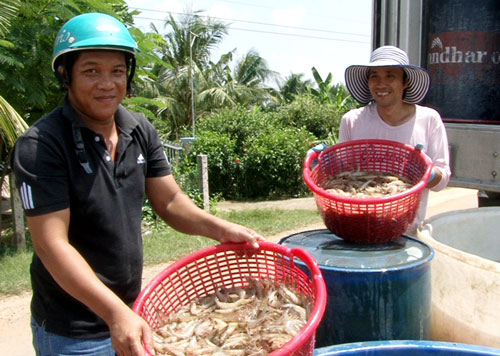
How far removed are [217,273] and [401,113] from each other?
152 cm

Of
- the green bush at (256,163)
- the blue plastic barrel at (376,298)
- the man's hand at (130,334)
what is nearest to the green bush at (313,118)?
the green bush at (256,163)

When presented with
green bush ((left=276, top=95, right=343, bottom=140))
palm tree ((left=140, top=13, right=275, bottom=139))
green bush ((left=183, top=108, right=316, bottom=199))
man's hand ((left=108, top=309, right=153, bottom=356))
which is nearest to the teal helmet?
man's hand ((left=108, top=309, right=153, bottom=356))

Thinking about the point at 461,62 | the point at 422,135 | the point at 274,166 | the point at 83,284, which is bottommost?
the point at 274,166

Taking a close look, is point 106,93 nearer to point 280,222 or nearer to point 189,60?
point 280,222

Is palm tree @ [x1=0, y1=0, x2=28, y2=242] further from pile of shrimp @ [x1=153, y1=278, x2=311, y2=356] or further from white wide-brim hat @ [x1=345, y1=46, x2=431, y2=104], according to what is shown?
pile of shrimp @ [x1=153, y1=278, x2=311, y2=356]

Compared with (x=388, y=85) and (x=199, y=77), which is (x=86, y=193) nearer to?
(x=388, y=85)

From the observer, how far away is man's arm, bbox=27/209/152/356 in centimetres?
162

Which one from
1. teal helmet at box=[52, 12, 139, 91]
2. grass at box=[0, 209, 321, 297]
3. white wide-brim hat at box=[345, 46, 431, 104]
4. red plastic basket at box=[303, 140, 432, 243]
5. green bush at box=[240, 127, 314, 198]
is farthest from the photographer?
green bush at box=[240, 127, 314, 198]

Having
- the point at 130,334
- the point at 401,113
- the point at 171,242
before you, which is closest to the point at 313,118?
the point at 171,242

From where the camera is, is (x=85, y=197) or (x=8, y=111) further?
(x=8, y=111)

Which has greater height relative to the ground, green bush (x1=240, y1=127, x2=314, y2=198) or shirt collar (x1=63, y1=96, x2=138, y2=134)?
shirt collar (x1=63, y1=96, x2=138, y2=134)

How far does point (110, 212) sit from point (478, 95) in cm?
380

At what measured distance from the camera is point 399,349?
6.37 ft

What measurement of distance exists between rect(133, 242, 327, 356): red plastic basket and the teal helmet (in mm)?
853
